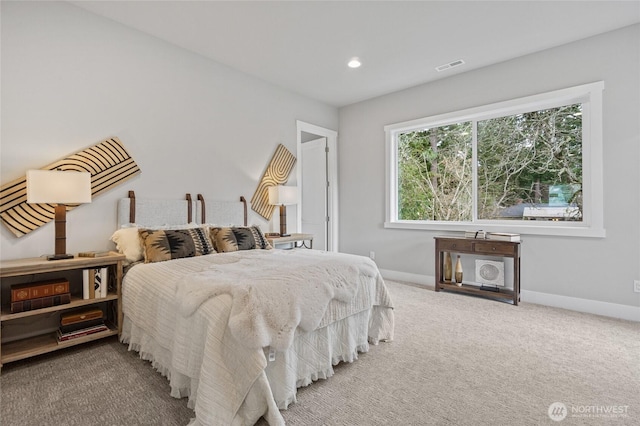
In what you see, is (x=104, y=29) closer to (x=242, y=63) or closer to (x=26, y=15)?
(x=26, y=15)

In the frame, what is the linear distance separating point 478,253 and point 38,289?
4.26m

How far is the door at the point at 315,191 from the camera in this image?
222 inches

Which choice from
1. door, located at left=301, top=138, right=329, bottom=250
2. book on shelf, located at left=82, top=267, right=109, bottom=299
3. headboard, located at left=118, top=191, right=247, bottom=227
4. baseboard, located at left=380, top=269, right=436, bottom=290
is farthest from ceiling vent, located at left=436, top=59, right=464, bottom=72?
book on shelf, located at left=82, top=267, right=109, bottom=299

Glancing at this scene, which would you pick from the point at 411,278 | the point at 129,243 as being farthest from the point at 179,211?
the point at 411,278

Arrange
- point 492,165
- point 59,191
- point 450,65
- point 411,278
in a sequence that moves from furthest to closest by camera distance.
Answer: point 411,278 < point 492,165 < point 450,65 < point 59,191

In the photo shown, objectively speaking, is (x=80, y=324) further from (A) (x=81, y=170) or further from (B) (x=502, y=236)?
(B) (x=502, y=236)

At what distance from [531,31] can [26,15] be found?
4597 mm

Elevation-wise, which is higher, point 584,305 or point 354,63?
point 354,63

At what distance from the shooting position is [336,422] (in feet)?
5.27

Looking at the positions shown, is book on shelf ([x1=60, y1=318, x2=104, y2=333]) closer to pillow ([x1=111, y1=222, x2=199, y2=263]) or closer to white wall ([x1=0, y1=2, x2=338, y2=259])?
pillow ([x1=111, y1=222, x2=199, y2=263])

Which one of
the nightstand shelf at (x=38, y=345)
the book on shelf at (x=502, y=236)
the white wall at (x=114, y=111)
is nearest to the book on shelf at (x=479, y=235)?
the book on shelf at (x=502, y=236)

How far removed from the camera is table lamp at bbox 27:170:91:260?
2248 millimetres

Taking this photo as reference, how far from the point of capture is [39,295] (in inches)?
87.9

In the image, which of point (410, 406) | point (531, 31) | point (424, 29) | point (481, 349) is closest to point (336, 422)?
point (410, 406)
